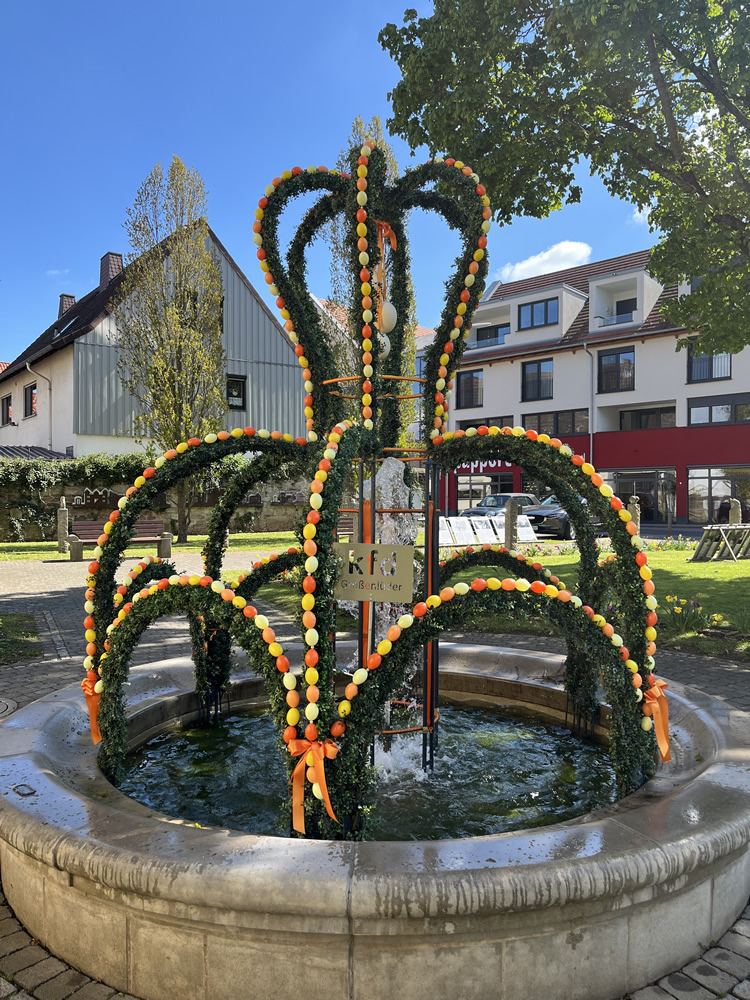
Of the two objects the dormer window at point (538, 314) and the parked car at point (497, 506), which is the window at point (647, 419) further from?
the parked car at point (497, 506)

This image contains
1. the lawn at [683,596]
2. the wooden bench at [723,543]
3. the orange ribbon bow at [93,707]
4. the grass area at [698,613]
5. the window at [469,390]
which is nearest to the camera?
the orange ribbon bow at [93,707]

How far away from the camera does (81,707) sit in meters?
4.23

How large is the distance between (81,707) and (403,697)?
2.01 m

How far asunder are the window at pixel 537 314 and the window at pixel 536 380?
73.4 inches

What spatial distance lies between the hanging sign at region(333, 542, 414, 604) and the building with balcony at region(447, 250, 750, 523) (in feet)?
90.0

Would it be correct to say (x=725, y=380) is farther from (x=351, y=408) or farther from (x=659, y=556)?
(x=351, y=408)

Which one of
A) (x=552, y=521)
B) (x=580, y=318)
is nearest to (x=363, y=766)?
(x=552, y=521)

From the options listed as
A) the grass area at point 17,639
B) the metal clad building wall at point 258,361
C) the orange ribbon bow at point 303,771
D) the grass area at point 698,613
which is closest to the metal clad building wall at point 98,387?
the metal clad building wall at point 258,361

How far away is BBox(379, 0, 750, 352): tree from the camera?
790 centimetres

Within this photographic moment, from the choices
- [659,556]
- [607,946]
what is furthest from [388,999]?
[659,556]

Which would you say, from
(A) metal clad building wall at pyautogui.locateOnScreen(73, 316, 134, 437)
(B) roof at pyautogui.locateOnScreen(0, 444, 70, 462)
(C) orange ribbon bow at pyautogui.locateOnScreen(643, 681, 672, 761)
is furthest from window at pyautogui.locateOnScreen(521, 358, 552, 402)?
(C) orange ribbon bow at pyautogui.locateOnScreen(643, 681, 672, 761)

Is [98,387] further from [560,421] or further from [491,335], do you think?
[491,335]

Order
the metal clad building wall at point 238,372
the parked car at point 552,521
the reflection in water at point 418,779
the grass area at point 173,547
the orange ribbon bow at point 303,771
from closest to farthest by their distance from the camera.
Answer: the orange ribbon bow at point 303,771 < the reflection in water at point 418,779 < the grass area at point 173,547 < the parked car at point 552,521 < the metal clad building wall at point 238,372

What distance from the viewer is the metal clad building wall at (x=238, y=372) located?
25.3m
